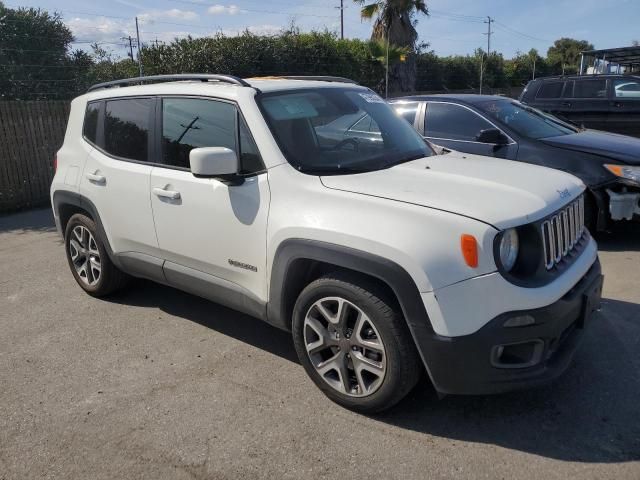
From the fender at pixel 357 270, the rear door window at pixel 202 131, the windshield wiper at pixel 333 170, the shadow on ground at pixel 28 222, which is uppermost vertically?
the rear door window at pixel 202 131

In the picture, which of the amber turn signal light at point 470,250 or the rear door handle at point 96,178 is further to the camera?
the rear door handle at point 96,178

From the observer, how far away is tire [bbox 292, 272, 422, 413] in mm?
2828

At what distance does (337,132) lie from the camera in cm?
371

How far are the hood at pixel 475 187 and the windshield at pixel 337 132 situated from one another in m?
0.17

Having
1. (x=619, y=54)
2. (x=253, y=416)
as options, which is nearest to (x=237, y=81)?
(x=253, y=416)

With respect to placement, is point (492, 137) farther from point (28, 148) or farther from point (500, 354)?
point (28, 148)

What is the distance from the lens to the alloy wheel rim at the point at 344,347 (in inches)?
116

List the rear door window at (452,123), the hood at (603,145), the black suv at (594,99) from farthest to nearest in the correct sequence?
the black suv at (594,99) < the rear door window at (452,123) < the hood at (603,145)

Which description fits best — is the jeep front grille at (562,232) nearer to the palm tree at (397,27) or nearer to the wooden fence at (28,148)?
the wooden fence at (28,148)

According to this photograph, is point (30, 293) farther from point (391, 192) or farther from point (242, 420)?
point (391, 192)

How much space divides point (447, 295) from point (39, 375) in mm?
2785

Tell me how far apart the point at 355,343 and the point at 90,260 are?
296cm

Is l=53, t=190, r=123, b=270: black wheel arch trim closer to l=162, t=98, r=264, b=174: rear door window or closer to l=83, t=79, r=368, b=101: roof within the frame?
l=83, t=79, r=368, b=101: roof

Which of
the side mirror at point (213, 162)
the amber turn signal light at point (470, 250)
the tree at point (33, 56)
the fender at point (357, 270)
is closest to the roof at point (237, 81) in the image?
the side mirror at point (213, 162)
